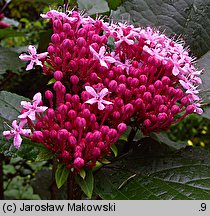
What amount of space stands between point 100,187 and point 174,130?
214cm

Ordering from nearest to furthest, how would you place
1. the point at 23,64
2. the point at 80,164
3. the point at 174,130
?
the point at 80,164 → the point at 23,64 → the point at 174,130

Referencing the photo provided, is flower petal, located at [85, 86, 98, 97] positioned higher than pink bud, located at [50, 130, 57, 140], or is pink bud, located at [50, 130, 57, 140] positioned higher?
flower petal, located at [85, 86, 98, 97]

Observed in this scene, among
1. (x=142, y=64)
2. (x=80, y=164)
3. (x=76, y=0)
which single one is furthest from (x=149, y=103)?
(x=76, y=0)

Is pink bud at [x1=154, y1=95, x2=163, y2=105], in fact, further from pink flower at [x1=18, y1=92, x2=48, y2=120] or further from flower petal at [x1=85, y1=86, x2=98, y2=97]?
pink flower at [x1=18, y1=92, x2=48, y2=120]

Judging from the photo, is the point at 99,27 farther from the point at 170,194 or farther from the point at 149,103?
the point at 170,194

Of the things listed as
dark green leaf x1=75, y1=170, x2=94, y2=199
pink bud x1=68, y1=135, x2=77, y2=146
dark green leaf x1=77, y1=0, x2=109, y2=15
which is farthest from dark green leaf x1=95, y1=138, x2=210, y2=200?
dark green leaf x1=77, y1=0, x2=109, y2=15

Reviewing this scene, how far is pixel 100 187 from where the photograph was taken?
957 millimetres

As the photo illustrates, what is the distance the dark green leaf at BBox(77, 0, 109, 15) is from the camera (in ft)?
4.55

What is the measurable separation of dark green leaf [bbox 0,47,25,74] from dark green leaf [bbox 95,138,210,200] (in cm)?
61

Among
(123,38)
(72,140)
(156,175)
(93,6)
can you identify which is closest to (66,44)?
(123,38)

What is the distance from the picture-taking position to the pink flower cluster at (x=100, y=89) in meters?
0.85

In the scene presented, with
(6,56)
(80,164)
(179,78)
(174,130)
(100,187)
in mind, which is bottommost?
(174,130)

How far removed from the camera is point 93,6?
4.71 feet

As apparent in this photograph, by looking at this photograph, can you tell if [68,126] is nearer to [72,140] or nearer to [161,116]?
[72,140]
